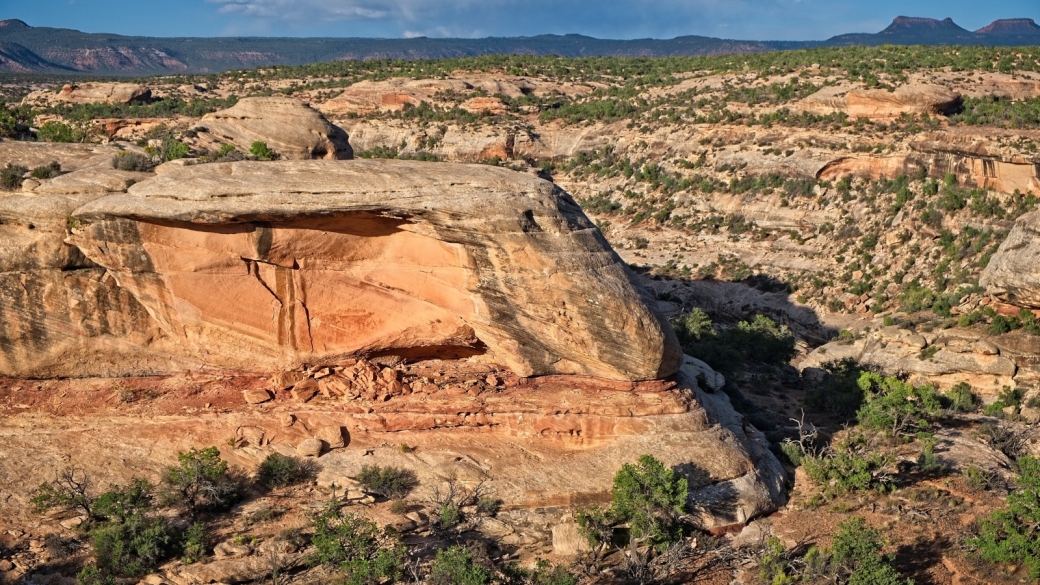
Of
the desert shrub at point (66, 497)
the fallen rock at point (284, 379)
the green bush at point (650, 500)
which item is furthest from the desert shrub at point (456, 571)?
the desert shrub at point (66, 497)

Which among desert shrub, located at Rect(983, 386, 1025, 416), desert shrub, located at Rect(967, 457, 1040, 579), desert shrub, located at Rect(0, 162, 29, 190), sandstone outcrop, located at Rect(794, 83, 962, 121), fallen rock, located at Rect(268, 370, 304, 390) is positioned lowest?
desert shrub, located at Rect(983, 386, 1025, 416)

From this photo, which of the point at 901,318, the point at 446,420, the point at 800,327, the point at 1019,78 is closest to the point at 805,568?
the point at 446,420

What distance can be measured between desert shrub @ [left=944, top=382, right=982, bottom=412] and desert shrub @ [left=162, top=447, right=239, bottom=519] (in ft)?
73.7

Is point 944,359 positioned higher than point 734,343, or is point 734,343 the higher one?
point 944,359

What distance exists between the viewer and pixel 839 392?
92.8 ft

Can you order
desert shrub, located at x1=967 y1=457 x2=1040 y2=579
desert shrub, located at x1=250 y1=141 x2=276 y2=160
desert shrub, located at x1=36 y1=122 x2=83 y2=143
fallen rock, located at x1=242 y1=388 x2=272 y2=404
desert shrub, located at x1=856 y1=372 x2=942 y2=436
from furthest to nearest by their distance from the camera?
desert shrub, located at x1=36 y1=122 x2=83 y2=143, desert shrub, located at x1=856 y1=372 x2=942 y2=436, desert shrub, located at x1=250 y1=141 x2=276 y2=160, fallen rock, located at x1=242 y1=388 x2=272 y2=404, desert shrub, located at x1=967 y1=457 x2=1040 y2=579

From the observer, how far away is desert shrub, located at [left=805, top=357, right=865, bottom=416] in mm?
27250

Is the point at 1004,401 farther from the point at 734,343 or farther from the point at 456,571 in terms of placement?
the point at 456,571

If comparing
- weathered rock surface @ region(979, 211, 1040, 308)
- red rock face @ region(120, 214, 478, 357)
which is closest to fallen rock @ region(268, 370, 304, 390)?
red rock face @ region(120, 214, 478, 357)

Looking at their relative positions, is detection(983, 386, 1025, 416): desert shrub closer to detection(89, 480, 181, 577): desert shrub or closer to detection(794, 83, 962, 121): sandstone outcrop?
detection(89, 480, 181, 577): desert shrub

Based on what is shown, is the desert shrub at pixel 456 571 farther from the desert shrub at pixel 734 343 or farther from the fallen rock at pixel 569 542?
the desert shrub at pixel 734 343

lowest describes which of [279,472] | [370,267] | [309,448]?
[279,472]

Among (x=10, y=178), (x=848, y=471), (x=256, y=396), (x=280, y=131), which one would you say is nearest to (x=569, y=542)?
(x=256, y=396)

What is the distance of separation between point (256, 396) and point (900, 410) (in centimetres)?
1800
